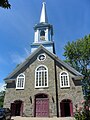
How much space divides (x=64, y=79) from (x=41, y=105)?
476 centimetres

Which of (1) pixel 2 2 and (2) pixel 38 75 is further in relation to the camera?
(2) pixel 38 75

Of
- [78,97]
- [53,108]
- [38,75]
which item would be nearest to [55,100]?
[53,108]

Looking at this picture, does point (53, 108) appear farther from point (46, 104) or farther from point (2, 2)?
point (2, 2)

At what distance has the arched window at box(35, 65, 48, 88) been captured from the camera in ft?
67.6

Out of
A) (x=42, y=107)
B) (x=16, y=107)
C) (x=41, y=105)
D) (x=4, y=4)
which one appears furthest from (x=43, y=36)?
(x=4, y=4)

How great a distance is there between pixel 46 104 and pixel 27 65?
254 inches

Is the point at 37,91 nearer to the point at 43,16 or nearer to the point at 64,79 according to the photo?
the point at 64,79

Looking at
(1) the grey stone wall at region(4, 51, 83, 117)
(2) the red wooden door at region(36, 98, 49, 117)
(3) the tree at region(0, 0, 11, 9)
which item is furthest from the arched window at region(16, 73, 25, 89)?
(3) the tree at region(0, 0, 11, 9)

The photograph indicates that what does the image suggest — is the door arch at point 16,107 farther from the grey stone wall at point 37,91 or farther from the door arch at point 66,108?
the door arch at point 66,108

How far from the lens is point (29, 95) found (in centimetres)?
2006

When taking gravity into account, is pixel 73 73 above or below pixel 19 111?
above

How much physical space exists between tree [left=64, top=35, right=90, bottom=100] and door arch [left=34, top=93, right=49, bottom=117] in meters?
14.3

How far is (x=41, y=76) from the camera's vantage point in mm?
21109

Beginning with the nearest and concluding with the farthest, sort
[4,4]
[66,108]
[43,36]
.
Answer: [4,4]
[66,108]
[43,36]
